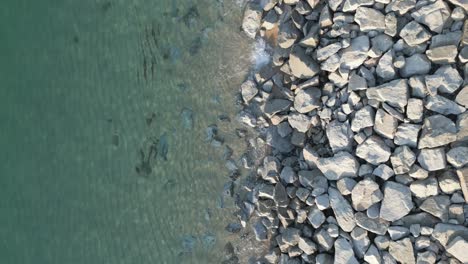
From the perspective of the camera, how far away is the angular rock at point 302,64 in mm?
4535

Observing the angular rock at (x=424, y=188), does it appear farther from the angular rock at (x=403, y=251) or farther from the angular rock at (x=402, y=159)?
the angular rock at (x=403, y=251)

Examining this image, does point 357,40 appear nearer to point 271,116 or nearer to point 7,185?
point 271,116

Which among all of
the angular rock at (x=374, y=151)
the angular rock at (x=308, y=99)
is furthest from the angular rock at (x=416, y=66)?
the angular rock at (x=308, y=99)

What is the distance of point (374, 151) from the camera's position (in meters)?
4.18

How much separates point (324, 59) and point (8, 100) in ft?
11.8

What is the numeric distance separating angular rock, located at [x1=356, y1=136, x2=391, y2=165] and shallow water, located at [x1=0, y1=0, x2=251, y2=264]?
1.25 m

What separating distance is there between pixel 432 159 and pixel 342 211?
0.83 meters

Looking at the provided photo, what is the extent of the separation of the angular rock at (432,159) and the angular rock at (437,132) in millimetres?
43

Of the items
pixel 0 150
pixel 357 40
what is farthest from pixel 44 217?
pixel 357 40

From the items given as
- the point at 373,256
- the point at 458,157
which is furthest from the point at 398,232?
the point at 458,157

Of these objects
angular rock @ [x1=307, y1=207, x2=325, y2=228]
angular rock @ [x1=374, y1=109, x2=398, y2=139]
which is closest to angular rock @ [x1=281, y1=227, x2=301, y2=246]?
angular rock @ [x1=307, y1=207, x2=325, y2=228]

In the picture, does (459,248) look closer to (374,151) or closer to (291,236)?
(374,151)

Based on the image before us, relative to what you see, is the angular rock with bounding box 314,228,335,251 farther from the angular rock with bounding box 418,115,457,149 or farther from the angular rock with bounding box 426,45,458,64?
the angular rock with bounding box 426,45,458,64

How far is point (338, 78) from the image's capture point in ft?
14.5
